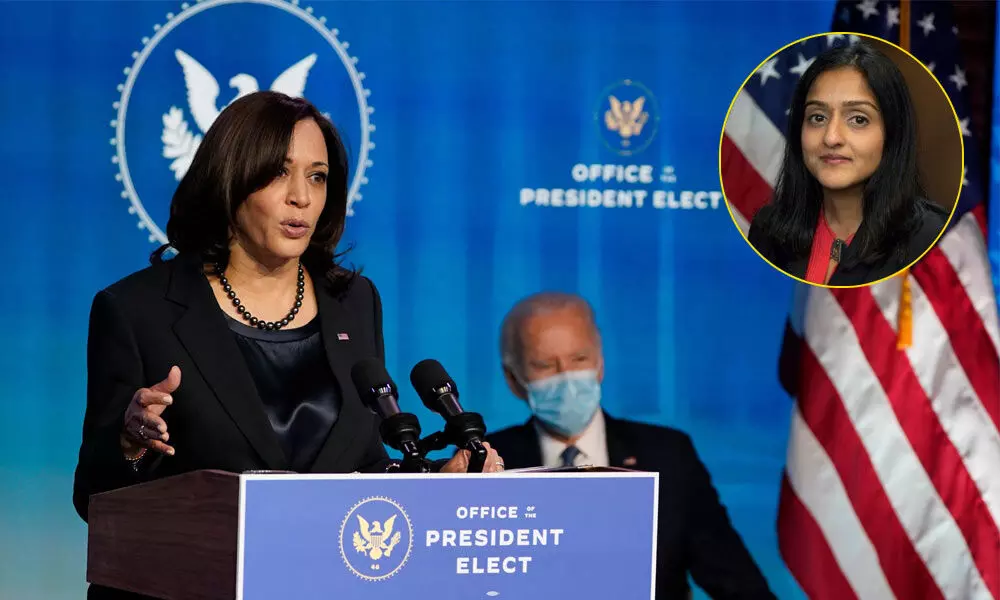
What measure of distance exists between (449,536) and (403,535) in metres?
0.06

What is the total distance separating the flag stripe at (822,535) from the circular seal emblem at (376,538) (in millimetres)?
2826

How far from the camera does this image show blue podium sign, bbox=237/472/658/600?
4.70 ft

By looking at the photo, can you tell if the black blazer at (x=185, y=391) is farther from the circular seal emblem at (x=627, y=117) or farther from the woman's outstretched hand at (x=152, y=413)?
the circular seal emblem at (x=627, y=117)

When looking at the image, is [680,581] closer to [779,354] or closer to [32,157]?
[779,354]

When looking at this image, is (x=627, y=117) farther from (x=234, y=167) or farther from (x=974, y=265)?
(x=234, y=167)

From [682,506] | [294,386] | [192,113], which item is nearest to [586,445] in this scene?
[682,506]

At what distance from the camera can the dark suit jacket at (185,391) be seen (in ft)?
6.43

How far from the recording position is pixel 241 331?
210 centimetres

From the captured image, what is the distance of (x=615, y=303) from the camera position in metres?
4.00

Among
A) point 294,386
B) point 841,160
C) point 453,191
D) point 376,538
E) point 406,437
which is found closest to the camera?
point 376,538

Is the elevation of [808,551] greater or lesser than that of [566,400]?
lesser

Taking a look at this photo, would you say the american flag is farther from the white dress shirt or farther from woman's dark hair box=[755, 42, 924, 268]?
the white dress shirt

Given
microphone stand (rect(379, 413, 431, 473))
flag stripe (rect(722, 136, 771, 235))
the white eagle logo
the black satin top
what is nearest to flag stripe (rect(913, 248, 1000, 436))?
flag stripe (rect(722, 136, 771, 235))

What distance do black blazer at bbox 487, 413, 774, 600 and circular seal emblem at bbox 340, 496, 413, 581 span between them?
97.4 inches
